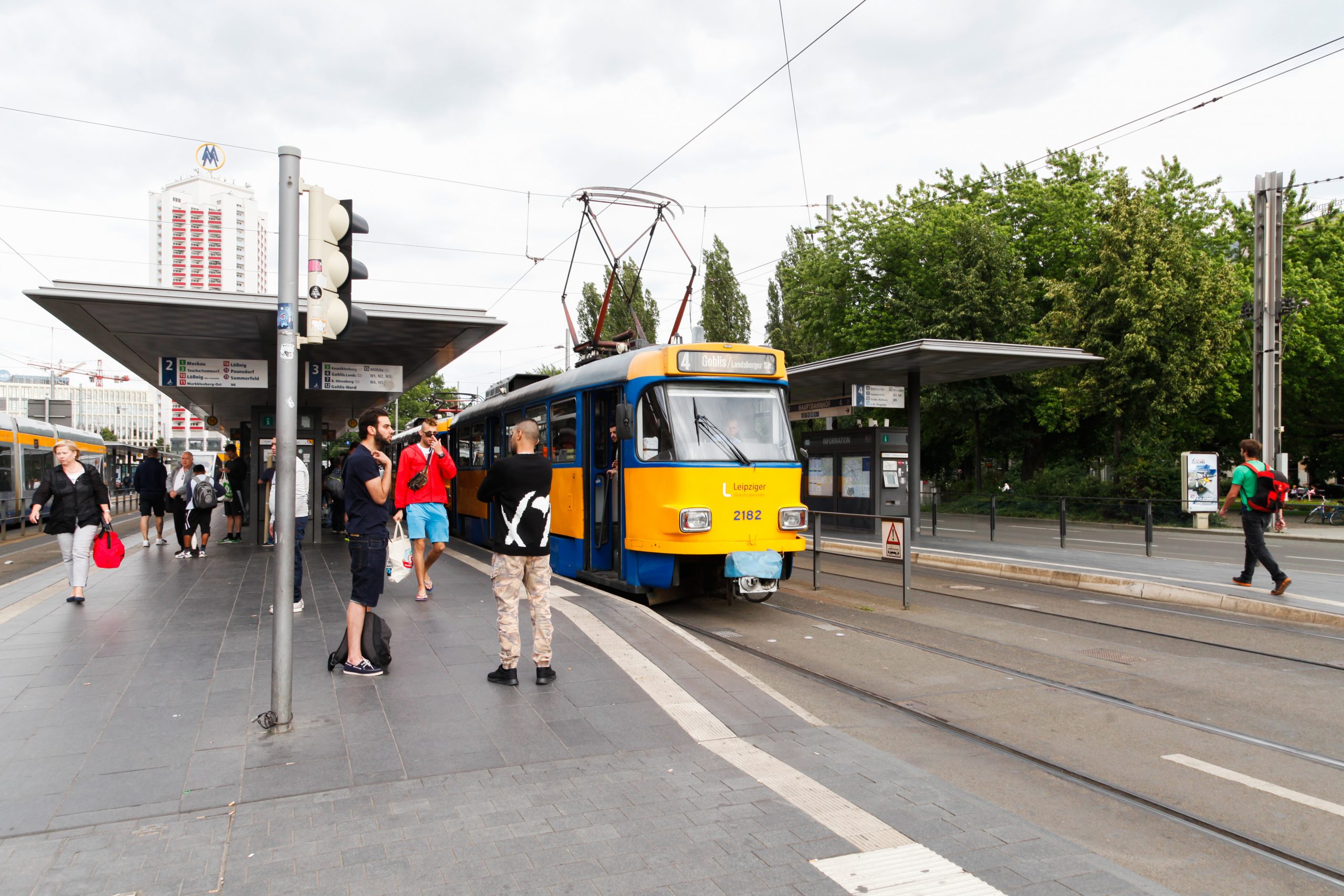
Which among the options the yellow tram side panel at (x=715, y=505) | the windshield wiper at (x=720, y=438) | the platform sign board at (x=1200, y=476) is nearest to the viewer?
the yellow tram side panel at (x=715, y=505)

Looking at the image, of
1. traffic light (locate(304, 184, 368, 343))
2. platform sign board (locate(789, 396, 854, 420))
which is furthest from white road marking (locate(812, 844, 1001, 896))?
platform sign board (locate(789, 396, 854, 420))

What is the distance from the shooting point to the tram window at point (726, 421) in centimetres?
959

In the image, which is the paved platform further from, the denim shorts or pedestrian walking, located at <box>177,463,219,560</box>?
pedestrian walking, located at <box>177,463,219,560</box>

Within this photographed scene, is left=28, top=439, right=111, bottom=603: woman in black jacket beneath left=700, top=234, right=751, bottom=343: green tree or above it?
beneath

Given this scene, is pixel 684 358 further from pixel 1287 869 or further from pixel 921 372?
pixel 921 372

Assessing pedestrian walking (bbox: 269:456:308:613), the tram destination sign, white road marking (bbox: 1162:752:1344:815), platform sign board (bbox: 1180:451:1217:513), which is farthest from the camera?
platform sign board (bbox: 1180:451:1217:513)

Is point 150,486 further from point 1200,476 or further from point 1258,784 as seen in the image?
point 1200,476

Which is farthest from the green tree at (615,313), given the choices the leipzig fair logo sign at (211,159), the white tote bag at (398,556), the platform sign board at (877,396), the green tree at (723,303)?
the white tote bag at (398,556)

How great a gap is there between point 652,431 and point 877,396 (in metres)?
10.8

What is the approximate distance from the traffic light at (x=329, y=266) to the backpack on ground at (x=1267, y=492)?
425 inches

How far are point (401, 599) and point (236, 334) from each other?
21.5 ft

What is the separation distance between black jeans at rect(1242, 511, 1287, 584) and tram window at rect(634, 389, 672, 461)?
7.15 m

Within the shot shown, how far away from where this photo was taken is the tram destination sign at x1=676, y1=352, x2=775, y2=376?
977cm

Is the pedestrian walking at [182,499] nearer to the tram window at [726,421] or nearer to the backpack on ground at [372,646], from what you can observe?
the tram window at [726,421]
